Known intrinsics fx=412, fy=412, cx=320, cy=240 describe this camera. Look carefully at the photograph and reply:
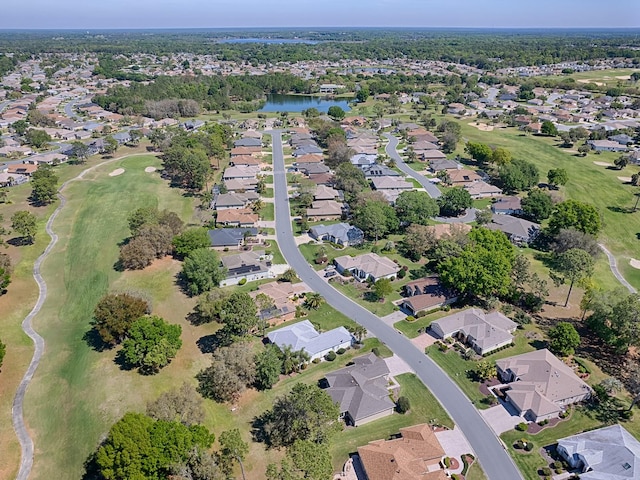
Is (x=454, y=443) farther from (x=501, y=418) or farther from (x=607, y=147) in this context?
(x=607, y=147)

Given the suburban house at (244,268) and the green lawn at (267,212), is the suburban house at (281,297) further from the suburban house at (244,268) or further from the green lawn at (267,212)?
the green lawn at (267,212)

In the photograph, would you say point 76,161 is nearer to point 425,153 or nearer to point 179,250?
point 179,250

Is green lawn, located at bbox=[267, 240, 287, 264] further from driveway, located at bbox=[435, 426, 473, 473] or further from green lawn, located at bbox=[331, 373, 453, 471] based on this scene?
driveway, located at bbox=[435, 426, 473, 473]

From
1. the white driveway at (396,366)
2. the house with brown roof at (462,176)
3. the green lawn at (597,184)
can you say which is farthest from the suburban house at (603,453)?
the house with brown roof at (462,176)

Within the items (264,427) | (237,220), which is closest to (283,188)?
(237,220)

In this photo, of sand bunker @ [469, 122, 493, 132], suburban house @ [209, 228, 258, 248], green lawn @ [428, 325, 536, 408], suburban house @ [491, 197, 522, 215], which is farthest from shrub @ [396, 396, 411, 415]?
sand bunker @ [469, 122, 493, 132]

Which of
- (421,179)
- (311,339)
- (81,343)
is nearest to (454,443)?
(311,339)
